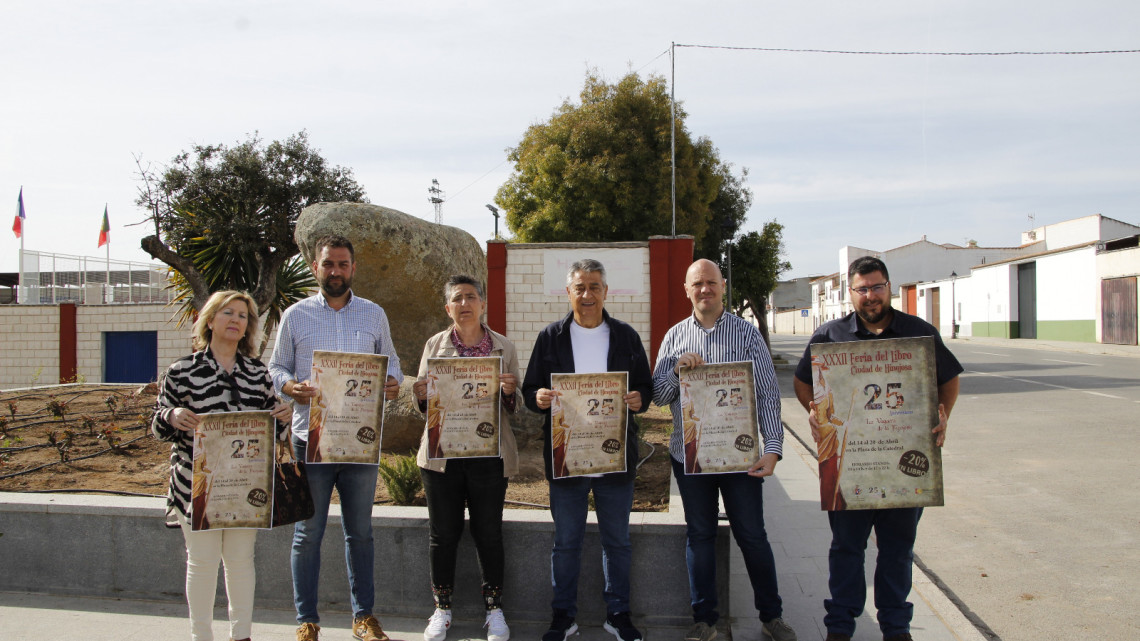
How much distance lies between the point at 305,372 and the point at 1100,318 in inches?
1427

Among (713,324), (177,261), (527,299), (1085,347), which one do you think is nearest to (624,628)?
(713,324)

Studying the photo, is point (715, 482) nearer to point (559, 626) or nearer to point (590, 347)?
point (590, 347)

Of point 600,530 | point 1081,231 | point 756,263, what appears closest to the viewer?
point 600,530

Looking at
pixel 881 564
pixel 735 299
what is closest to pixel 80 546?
pixel 881 564

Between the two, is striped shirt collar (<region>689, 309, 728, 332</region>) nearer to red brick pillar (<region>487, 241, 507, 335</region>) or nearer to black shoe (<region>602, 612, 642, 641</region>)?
black shoe (<region>602, 612, 642, 641</region>)

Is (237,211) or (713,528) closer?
(713,528)

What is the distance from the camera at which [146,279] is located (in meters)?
22.0

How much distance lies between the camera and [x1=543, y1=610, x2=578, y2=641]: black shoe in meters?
3.71

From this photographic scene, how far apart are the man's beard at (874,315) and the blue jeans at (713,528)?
94 cm

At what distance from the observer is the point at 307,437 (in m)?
3.72

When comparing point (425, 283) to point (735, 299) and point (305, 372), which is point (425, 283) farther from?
point (735, 299)

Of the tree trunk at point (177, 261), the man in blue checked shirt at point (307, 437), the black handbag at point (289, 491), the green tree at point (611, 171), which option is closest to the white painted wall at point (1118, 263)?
the green tree at point (611, 171)

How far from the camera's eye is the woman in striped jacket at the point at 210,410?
3430mm

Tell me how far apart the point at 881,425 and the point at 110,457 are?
6691 millimetres
